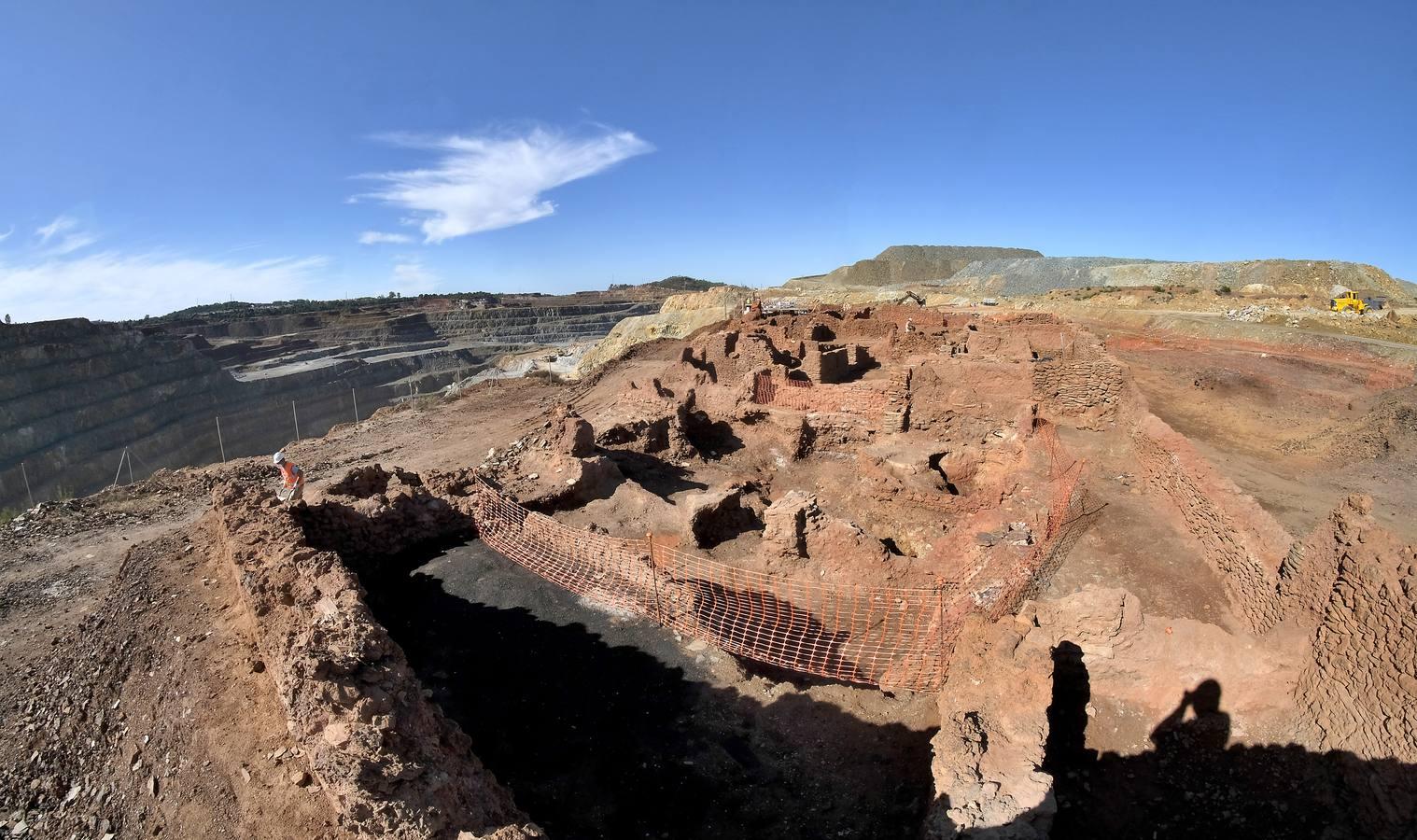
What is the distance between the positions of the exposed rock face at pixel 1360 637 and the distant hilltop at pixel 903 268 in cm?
6895

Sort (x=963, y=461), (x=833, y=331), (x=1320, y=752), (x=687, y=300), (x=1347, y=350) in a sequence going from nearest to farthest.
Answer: (x=1320, y=752), (x=963, y=461), (x=1347, y=350), (x=833, y=331), (x=687, y=300)

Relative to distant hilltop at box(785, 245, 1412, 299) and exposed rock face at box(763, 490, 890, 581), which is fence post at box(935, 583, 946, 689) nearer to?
exposed rock face at box(763, 490, 890, 581)

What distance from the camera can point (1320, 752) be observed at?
4.92m

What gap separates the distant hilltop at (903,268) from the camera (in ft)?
247

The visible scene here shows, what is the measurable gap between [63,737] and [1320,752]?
34.3 feet

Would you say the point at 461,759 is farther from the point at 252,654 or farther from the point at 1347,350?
the point at 1347,350

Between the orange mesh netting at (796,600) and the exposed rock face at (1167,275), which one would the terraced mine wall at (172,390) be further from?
the exposed rock face at (1167,275)

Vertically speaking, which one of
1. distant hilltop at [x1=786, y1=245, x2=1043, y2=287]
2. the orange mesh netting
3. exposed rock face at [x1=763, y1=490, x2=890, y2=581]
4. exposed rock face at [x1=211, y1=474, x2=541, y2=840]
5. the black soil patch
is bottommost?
the black soil patch

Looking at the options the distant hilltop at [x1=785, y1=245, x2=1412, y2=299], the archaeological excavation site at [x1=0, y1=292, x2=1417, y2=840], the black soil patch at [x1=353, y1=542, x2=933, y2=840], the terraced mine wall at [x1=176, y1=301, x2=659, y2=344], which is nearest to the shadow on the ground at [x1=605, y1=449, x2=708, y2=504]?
the archaeological excavation site at [x1=0, y1=292, x2=1417, y2=840]

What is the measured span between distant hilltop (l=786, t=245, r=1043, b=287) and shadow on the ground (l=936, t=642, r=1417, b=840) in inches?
2716

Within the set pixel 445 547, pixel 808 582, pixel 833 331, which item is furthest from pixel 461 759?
pixel 833 331

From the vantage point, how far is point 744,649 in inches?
287

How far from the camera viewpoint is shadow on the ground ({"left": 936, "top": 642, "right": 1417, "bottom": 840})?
4434 mm

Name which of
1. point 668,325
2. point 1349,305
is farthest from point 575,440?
point 1349,305
